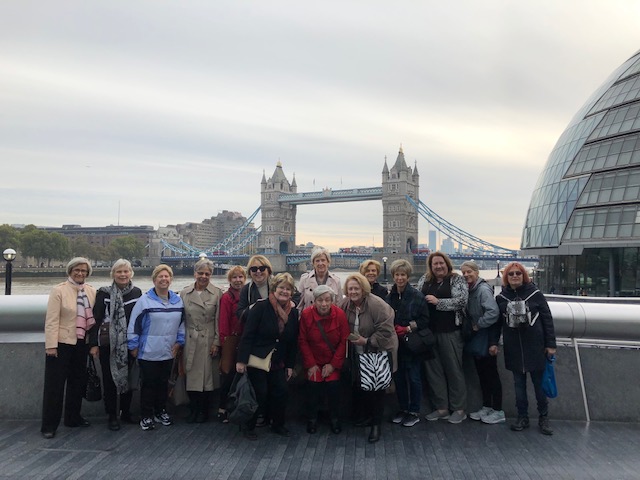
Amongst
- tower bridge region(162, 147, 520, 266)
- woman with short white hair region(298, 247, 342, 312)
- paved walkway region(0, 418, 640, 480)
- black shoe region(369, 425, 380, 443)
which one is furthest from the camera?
tower bridge region(162, 147, 520, 266)

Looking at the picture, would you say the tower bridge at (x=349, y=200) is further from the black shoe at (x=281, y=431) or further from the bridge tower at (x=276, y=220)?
the black shoe at (x=281, y=431)

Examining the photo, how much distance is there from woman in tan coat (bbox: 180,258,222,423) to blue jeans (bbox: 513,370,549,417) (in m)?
2.47

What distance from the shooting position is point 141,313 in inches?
158

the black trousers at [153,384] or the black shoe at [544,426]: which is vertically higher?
the black trousers at [153,384]

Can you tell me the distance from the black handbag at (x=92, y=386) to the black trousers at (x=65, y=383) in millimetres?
38

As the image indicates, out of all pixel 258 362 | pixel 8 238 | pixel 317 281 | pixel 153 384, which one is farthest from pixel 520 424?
pixel 8 238

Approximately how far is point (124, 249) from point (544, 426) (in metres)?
84.0

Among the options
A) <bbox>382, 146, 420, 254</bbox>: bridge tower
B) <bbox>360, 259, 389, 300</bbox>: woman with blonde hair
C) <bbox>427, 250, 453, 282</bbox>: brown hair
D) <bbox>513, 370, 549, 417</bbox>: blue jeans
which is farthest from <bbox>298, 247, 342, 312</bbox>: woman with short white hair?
<bbox>382, 146, 420, 254</bbox>: bridge tower

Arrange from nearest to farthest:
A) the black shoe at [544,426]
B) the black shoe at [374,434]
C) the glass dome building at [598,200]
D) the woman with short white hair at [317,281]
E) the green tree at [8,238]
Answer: the black shoe at [374,434] < the black shoe at [544,426] < the woman with short white hair at [317,281] < the glass dome building at [598,200] < the green tree at [8,238]

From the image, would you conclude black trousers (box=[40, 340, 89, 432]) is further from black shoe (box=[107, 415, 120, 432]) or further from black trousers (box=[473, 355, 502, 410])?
black trousers (box=[473, 355, 502, 410])

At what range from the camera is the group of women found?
3.92m

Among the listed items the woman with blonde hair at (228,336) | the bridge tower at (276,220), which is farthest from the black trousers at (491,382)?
the bridge tower at (276,220)

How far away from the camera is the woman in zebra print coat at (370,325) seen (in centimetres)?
392

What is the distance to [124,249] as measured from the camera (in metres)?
80.9
